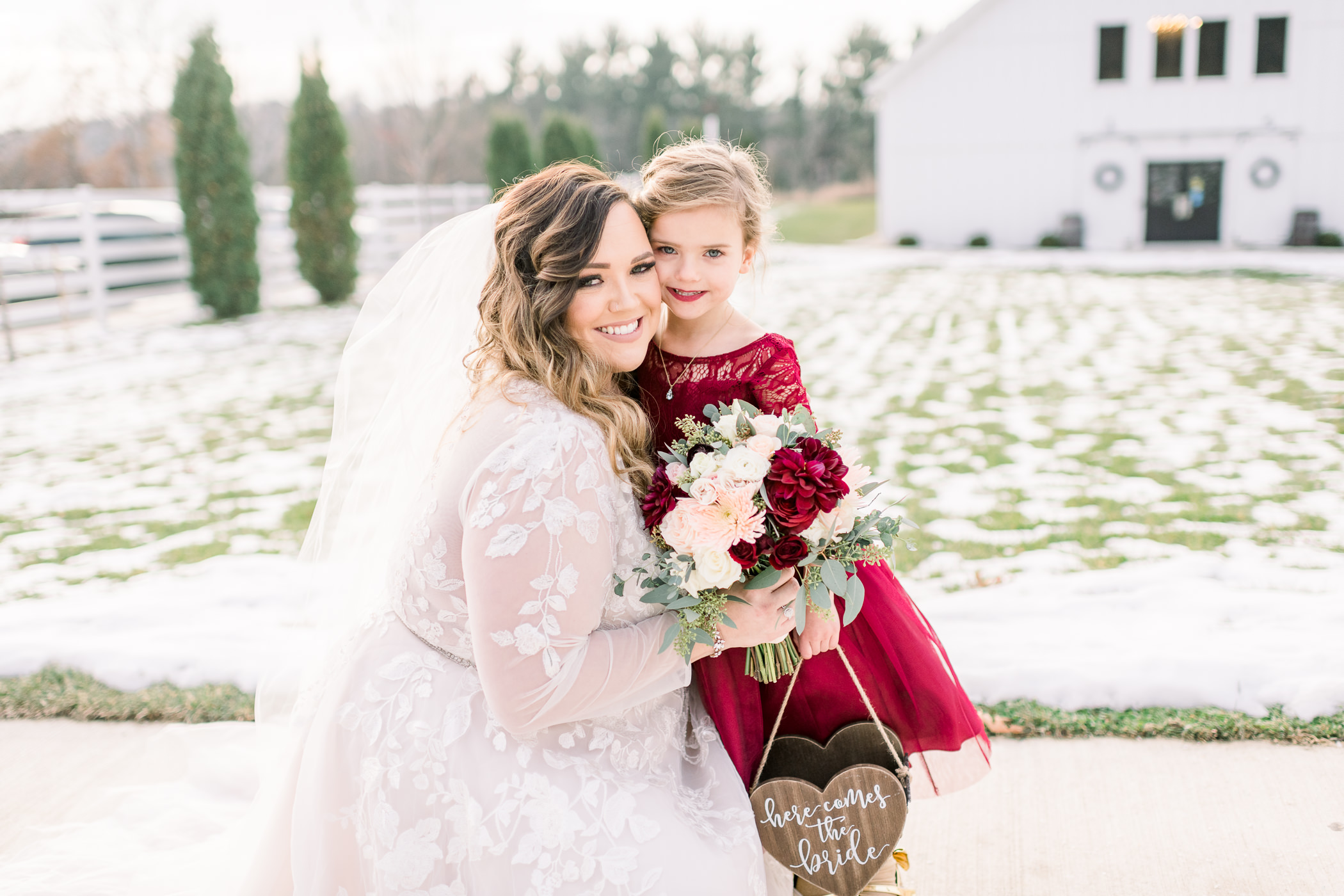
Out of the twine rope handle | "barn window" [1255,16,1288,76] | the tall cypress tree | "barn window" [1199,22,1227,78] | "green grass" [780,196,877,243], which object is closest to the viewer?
the twine rope handle

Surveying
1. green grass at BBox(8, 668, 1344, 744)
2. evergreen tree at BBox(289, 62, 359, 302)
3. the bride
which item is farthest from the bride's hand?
evergreen tree at BBox(289, 62, 359, 302)

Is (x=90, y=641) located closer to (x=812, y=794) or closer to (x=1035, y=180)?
(x=812, y=794)

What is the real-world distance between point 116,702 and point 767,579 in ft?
9.95

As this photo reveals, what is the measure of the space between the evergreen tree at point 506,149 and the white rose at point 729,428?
20.6 meters

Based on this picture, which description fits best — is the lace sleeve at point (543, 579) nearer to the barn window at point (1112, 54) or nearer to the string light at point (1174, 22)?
the barn window at point (1112, 54)

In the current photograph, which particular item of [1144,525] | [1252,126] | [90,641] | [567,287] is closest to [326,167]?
[90,641]

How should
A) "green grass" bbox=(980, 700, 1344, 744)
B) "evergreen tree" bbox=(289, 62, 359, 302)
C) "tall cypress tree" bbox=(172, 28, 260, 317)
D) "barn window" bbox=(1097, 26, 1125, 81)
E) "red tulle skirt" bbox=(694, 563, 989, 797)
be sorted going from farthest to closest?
"barn window" bbox=(1097, 26, 1125, 81)
"evergreen tree" bbox=(289, 62, 359, 302)
"tall cypress tree" bbox=(172, 28, 260, 317)
"green grass" bbox=(980, 700, 1344, 744)
"red tulle skirt" bbox=(694, 563, 989, 797)

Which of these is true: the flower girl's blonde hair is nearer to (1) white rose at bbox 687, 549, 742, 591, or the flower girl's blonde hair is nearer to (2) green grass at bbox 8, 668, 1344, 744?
(1) white rose at bbox 687, 549, 742, 591

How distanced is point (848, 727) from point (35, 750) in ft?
9.81

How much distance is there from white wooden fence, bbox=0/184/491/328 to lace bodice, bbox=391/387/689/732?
44.4 ft

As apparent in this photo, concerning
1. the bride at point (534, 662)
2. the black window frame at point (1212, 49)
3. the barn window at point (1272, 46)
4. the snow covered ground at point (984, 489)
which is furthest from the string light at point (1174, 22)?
the bride at point (534, 662)

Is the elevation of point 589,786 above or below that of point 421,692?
below

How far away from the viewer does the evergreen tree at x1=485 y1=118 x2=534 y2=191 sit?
21.8 metres

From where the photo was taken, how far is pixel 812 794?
219 centimetres
